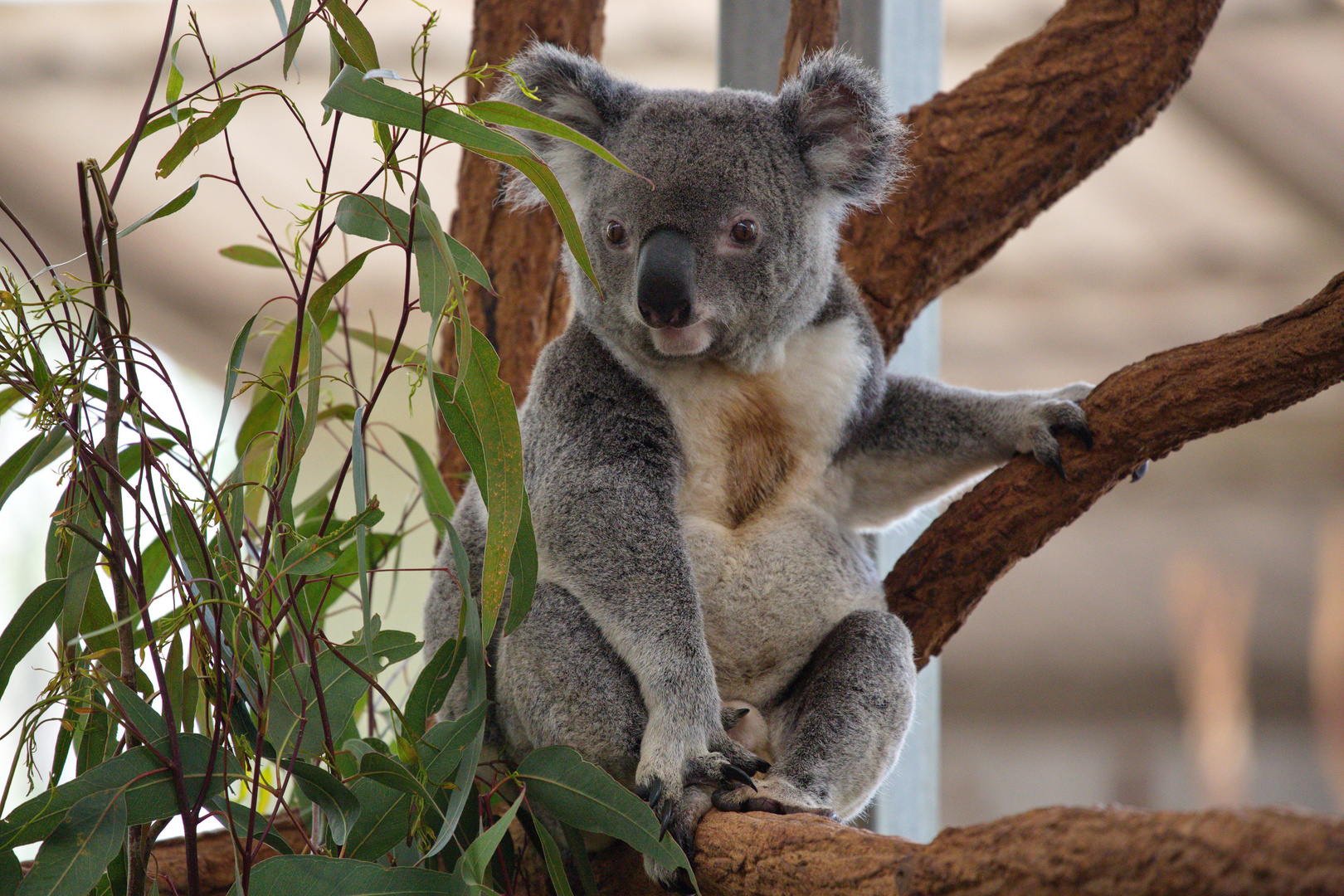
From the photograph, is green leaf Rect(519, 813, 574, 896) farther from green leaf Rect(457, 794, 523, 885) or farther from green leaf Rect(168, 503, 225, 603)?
green leaf Rect(168, 503, 225, 603)

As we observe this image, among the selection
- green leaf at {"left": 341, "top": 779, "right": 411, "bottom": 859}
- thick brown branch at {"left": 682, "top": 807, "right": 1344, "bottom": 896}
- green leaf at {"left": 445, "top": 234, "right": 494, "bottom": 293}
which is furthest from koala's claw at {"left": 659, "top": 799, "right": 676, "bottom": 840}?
green leaf at {"left": 445, "top": 234, "right": 494, "bottom": 293}

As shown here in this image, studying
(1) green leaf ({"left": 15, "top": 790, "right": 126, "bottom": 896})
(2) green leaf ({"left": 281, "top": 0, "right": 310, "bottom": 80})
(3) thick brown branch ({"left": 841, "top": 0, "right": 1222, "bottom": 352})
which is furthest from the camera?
(3) thick brown branch ({"left": 841, "top": 0, "right": 1222, "bottom": 352})

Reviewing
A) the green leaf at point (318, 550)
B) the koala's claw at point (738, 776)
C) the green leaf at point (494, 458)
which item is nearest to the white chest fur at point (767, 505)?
the koala's claw at point (738, 776)

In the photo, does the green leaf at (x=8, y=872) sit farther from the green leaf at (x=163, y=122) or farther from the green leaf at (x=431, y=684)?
the green leaf at (x=163, y=122)

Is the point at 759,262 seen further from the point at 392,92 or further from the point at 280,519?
the point at 280,519

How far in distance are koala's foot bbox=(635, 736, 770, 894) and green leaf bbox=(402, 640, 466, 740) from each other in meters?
0.36

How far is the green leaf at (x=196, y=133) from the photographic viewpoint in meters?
1.66

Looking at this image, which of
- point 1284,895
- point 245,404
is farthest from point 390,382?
point 1284,895

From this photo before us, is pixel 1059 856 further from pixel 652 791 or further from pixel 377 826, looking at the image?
pixel 377 826

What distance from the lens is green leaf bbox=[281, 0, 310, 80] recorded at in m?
1.55

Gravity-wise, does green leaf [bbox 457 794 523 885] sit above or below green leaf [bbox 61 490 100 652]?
below

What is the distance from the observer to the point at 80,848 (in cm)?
148

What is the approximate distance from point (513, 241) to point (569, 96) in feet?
2.34

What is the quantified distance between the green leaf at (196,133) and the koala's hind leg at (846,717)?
1332mm
